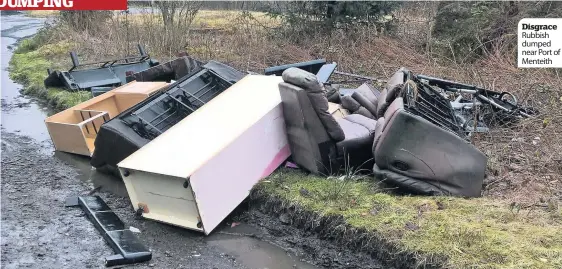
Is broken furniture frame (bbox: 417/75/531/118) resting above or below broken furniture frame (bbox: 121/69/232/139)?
below

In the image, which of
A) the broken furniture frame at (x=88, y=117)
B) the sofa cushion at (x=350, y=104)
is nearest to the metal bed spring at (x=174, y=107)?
the broken furniture frame at (x=88, y=117)

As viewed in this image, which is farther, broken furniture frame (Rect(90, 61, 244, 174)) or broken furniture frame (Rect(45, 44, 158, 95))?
broken furniture frame (Rect(45, 44, 158, 95))

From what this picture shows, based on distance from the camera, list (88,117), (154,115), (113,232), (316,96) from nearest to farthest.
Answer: (113,232)
(316,96)
(154,115)
(88,117)

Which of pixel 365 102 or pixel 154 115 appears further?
pixel 365 102

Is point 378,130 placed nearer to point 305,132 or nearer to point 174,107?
point 305,132

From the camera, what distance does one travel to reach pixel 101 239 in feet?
14.5

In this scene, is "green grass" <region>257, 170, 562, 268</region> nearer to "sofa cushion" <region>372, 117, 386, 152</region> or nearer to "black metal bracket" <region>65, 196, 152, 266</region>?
"sofa cushion" <region>372, 117, 386, 152</region>

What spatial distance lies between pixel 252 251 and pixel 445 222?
1.62 meters

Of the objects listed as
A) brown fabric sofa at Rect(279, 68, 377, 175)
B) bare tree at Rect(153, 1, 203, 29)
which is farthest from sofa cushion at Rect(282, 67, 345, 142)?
bare tree at Rect(153, 1, 203, 29)

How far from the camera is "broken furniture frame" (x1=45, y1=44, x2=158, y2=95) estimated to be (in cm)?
851

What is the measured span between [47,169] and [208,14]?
28.9 feet

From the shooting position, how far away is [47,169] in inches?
243

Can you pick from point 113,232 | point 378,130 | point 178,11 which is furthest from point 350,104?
point 178,11

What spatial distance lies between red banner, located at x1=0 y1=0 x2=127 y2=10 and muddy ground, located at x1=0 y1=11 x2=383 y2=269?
2.80 metres
